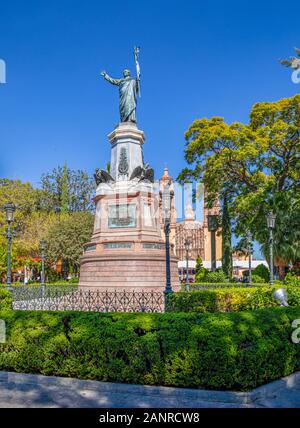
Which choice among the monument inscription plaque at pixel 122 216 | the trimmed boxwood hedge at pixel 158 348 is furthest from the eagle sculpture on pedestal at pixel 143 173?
the trimmed boxwood hedge at pixel 158 348

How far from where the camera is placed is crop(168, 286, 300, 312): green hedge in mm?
13341

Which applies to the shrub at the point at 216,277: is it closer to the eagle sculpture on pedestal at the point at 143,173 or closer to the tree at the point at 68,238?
the eagle sculpture on pedestal at the point at 143,173

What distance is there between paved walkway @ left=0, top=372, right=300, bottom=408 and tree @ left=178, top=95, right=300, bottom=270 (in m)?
24.4

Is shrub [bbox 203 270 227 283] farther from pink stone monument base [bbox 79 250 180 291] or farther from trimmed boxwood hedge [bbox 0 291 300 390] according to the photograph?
trimmed boxwood hedge [bbox 0 291 300 390]

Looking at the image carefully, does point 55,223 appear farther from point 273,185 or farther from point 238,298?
point 238,298

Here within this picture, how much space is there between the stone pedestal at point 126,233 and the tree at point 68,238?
76.6 ft

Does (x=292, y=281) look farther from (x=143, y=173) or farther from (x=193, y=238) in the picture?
(x=193, y=238)

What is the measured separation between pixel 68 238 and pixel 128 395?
40.1 m

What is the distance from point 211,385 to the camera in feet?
21.1

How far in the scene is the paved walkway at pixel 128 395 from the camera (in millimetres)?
6098

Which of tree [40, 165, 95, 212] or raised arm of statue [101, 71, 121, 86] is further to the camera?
tree [40, 165, 95, 212]

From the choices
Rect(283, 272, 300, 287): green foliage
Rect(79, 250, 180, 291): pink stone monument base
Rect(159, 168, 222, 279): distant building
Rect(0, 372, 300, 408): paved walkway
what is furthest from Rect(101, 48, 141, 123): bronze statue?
Rect(159, 168, 222, 279): distant building

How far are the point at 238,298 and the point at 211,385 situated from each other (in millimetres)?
8643
